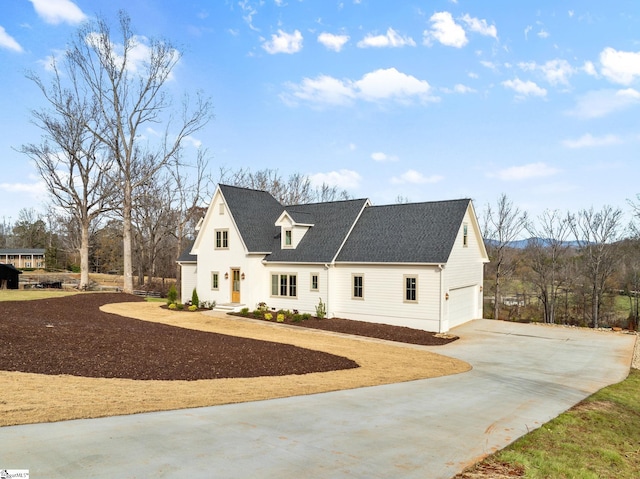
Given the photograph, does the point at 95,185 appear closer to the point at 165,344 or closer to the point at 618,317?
the point at 165,344

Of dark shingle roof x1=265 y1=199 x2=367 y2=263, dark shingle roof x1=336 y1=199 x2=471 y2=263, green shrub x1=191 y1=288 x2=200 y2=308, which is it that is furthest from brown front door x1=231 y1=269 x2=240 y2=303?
dark shingle roof x1=336 y1=199 x2=471 y2=263

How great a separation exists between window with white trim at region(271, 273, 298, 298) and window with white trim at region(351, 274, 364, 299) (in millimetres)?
3738

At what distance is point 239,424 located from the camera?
7.17 metres

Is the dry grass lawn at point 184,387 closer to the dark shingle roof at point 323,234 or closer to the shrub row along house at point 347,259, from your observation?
the shrub row along house at point 347,259

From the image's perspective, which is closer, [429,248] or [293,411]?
[293,411]

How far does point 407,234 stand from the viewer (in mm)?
24188

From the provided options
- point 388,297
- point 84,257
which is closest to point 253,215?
point 388,297

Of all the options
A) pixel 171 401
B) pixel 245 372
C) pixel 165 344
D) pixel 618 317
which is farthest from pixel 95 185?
pixel 618 317

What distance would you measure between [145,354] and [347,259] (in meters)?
13.4

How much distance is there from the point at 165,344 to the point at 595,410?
1241cm

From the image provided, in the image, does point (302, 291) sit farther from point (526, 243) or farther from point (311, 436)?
point (526, 243)

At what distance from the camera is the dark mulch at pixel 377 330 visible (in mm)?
19852

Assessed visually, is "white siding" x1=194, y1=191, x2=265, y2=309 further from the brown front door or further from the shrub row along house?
the brown front door

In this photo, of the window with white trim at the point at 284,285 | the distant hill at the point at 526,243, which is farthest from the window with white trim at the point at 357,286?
the distant hill at the point at 526,243
